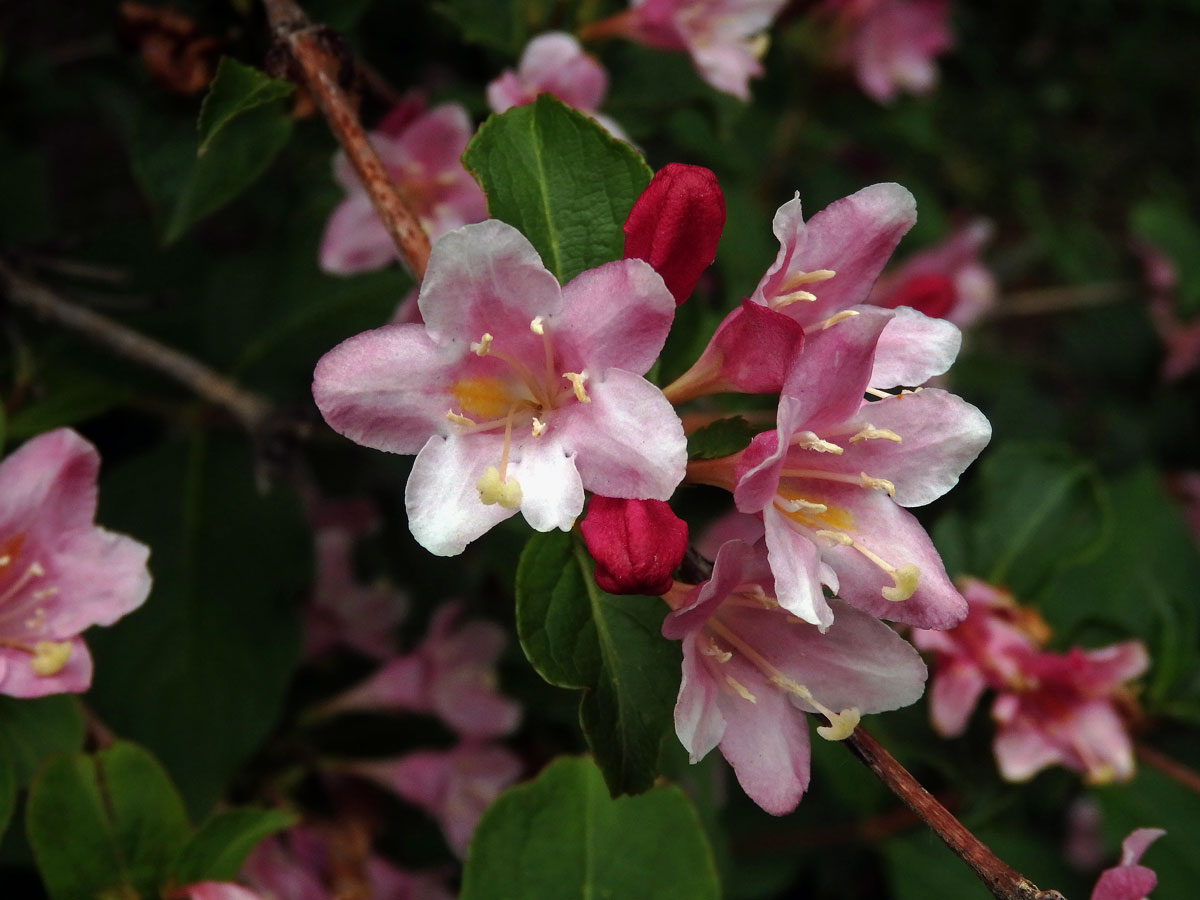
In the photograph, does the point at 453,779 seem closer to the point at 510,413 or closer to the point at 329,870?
the point at 329,870

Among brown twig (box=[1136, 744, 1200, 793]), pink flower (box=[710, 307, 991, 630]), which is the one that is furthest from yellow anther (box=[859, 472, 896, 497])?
brown twig (box=[1136, 744, 1200, 793])

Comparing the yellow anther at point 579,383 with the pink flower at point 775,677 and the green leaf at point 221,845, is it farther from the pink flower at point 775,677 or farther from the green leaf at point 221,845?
the green leaf at point 221,845

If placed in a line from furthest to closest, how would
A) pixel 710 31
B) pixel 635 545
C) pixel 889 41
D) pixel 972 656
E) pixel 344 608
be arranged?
pixel 889 41
pixel 344 608
pixel 710 31
pixel 972 656
pixel 635 545

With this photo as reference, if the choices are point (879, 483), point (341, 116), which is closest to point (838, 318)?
point (879, 483)

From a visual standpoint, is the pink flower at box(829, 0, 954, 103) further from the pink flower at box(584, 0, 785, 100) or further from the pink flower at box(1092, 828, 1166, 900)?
the pink flower at box(1092, 828, 1166, 900)

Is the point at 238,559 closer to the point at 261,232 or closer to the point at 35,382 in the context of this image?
the point at 35,382

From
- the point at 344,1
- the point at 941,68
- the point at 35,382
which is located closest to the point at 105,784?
the point at 35,382

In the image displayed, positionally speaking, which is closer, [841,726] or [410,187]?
[841,726]
